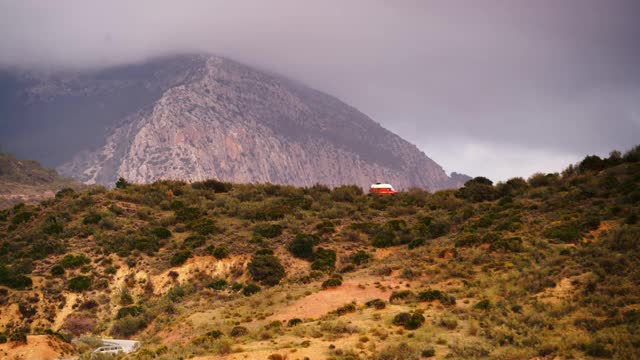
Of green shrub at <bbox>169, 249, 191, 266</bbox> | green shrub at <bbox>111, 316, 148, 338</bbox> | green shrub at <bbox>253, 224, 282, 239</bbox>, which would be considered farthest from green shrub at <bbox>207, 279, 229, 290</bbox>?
green shrub at <bbox>253, 224, 282, 239</bbox>

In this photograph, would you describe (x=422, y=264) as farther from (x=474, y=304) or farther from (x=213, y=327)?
(x=213, y=327)

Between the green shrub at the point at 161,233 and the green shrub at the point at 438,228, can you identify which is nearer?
the green shrub at the point at 438,228

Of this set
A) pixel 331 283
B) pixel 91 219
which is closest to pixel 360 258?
pixel 331 283

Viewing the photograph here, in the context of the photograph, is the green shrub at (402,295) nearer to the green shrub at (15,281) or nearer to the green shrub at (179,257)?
the green shrub at (179,257)

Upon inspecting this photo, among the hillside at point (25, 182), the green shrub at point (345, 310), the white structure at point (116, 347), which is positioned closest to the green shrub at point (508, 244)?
the green shrub at point (345, 310)

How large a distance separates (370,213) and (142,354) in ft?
126

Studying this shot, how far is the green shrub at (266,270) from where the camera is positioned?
4506cm

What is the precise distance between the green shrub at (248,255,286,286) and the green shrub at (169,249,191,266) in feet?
20.9

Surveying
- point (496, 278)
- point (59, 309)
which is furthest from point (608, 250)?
point (59, 309)

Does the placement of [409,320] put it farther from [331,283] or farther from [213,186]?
[213,186]

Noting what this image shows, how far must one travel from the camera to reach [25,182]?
16912 cm

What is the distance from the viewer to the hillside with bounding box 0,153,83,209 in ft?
462

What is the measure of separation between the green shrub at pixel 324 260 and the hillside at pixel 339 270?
186 millimetres

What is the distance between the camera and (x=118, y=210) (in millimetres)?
60344
